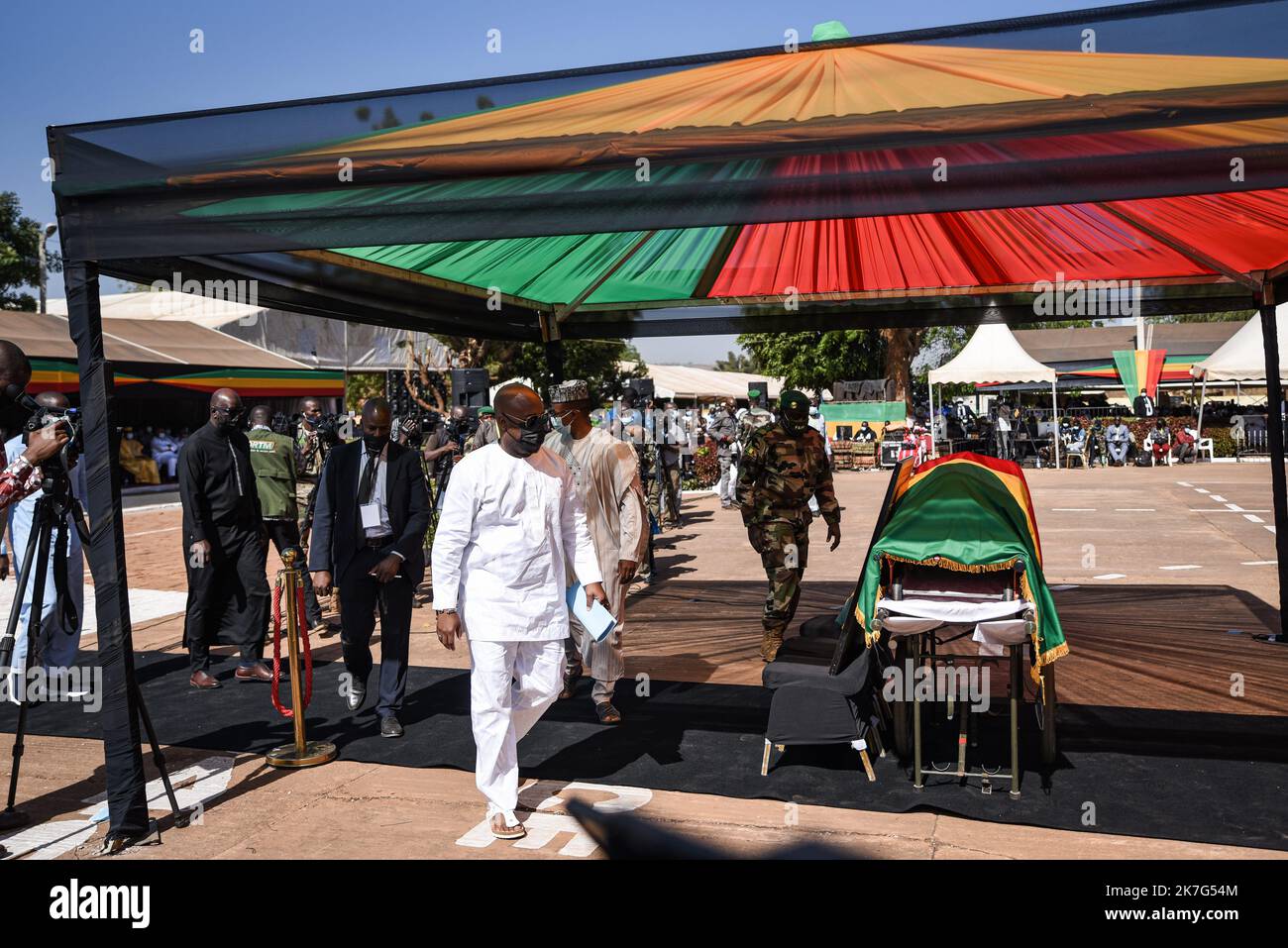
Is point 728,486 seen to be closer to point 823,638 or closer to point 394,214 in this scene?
point 823,638

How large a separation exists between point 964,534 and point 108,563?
3.94 metres

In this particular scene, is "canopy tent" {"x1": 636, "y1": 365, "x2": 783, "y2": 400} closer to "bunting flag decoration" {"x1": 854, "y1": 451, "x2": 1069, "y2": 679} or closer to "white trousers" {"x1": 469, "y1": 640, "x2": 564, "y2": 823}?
"bunting flag decoration" {"x1": 854, "y1": 451, "x2": 1069, "y2": 679}

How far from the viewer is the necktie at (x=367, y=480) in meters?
6.37

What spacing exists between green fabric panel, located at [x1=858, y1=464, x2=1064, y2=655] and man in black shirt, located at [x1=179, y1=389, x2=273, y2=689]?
4.56 metres

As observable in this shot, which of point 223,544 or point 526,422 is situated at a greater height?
point 526,422

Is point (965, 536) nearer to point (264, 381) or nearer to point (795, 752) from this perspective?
point (795, 752)

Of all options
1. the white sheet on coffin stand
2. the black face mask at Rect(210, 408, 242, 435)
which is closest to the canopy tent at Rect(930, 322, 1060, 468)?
the black face mask at Rect(210, 408, 242, 435)

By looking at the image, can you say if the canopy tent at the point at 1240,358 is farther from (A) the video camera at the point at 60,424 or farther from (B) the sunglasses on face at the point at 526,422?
(A) the video camera at the point at 60,424

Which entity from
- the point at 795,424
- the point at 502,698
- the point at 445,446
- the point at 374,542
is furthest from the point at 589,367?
the point at 502,698

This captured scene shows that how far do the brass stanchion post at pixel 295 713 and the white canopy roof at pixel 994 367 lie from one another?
2563cm

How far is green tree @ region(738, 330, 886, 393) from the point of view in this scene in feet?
151

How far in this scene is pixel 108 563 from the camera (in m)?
4.75
